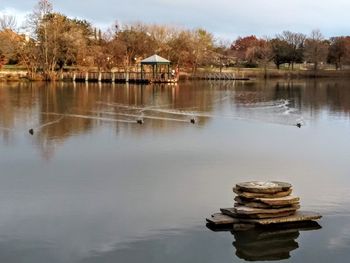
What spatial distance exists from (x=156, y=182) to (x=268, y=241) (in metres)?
3.97

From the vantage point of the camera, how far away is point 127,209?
373 inches

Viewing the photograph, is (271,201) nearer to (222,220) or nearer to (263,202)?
(263,202)

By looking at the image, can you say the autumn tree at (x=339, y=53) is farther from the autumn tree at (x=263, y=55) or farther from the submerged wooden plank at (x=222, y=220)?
the submerged wooden plank at (x=222, y=220)

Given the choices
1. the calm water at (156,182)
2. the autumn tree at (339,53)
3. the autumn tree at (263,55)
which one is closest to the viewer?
the calm water at (156,182)

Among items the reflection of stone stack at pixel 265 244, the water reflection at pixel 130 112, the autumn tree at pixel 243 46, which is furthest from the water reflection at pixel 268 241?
the autumn tree at pixel 243 46

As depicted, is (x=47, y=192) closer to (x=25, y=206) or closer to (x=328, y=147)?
(x=25, y=206)

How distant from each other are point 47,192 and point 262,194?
419cm

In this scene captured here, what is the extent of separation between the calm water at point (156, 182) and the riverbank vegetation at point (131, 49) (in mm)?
36471

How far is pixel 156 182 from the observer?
1153 cm

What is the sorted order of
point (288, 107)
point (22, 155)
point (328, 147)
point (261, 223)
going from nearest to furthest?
1. point (261, 223)
2. point (22, 155)
3. point (328, 147)
4. point (288, 107)

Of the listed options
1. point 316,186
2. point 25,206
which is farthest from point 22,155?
point 316,186

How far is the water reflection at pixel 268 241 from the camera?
757 cm

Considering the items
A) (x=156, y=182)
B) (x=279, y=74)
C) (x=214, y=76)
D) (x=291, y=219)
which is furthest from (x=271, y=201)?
(x=279, y=74)

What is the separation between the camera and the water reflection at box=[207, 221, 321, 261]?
757cm
